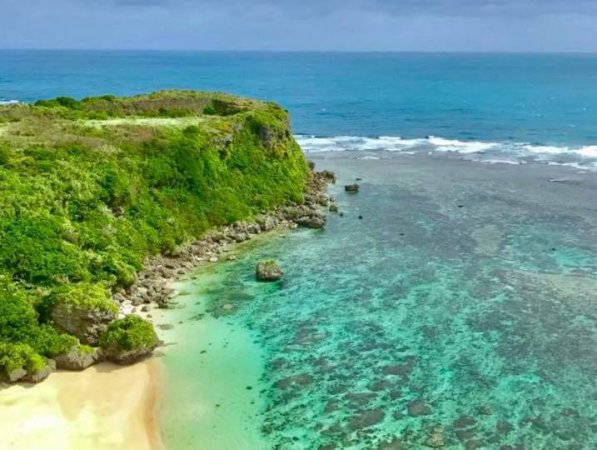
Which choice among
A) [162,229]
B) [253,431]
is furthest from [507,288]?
[162,229]

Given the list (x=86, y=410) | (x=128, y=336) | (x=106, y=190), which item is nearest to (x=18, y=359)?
(x=86, y=410)

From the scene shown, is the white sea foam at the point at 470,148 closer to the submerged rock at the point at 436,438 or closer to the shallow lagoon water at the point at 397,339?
the shallow lagoon water at the point at 397,339

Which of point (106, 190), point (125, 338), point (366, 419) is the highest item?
point (106, 190)

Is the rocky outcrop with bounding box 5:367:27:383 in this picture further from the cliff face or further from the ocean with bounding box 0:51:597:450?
the ocean with bounding box 0:51:597:450

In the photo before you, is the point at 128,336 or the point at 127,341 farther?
the point at 128,336

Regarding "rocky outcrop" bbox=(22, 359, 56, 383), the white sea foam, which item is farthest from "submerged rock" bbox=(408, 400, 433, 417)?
the white sea foam

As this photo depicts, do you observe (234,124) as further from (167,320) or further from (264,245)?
(167,320)

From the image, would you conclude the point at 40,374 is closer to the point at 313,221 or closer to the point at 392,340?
the point at 392,340
